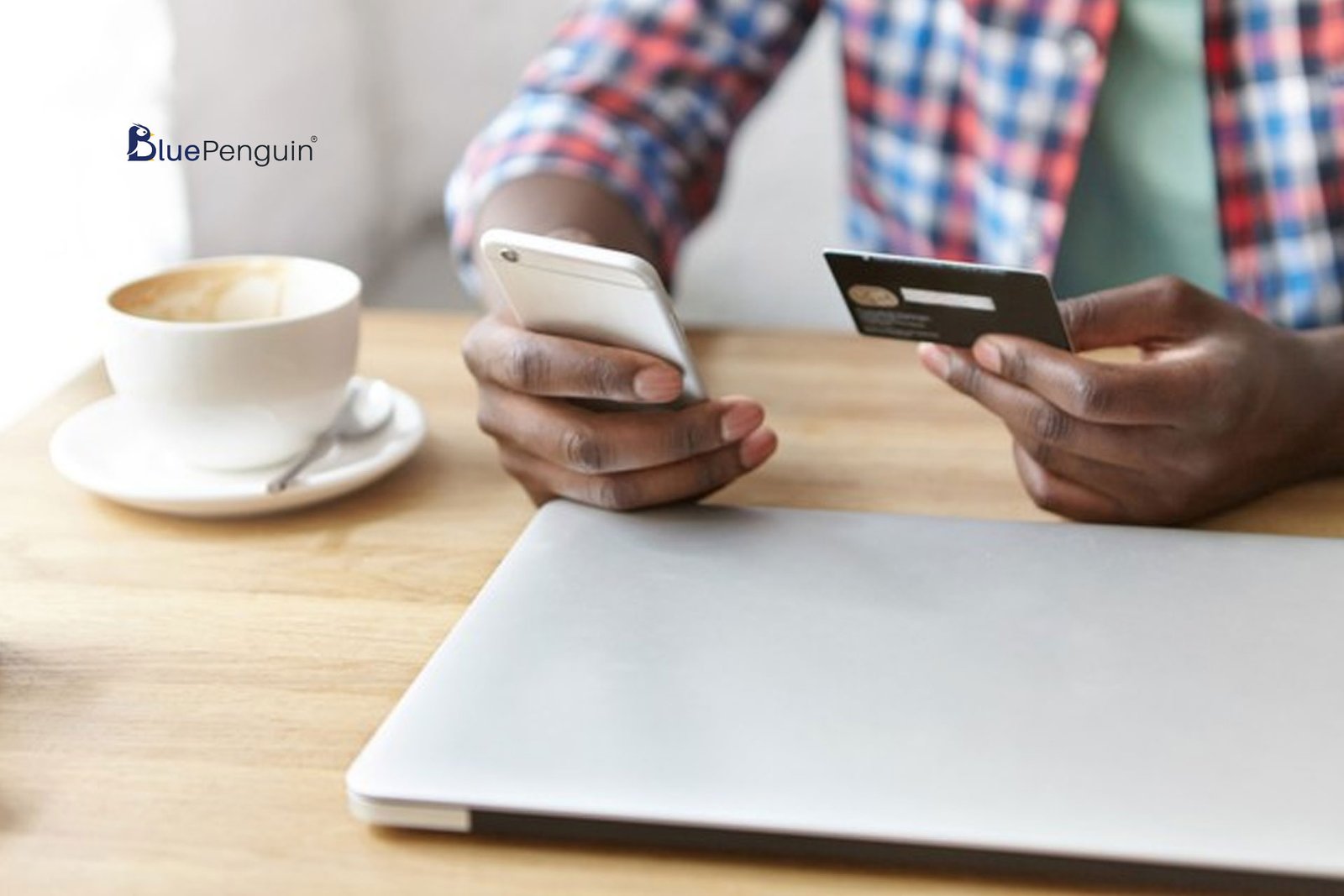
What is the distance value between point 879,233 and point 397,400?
1.84 feet

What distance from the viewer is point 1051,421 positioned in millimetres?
728

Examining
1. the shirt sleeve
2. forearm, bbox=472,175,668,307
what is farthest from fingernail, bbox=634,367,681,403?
the shirt sleeve

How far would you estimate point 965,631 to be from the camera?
59 cm

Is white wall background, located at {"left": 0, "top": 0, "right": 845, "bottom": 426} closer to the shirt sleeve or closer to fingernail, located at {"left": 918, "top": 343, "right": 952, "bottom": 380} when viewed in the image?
the shirt sleeve

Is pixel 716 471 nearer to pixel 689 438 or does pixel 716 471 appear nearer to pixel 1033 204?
pixel 689 438

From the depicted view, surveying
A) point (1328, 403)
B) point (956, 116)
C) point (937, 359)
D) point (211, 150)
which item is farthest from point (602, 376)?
point (211, 150)

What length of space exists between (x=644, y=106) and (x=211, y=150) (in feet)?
1.49

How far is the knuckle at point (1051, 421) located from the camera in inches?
28.6

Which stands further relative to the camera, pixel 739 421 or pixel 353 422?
pixel 353 422

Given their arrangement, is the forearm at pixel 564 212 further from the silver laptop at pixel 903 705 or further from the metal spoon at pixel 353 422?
the silver laptop at pixel 903 705

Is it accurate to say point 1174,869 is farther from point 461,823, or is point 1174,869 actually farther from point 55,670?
point 55,670

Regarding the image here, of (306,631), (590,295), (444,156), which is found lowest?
(444,156)

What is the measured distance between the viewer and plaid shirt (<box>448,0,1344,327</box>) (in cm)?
106

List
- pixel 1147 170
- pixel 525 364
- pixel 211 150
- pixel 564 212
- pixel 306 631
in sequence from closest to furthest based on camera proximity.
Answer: pixel 306 631, pixel 525 364, pixel 564 212, pixel 1147 170, pixel 211 150
